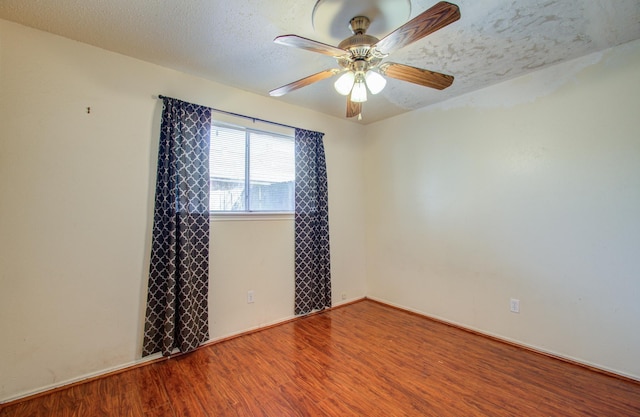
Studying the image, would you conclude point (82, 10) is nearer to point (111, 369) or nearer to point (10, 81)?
point (10, 81)

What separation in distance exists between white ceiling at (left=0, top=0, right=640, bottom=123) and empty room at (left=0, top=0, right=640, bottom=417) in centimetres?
2

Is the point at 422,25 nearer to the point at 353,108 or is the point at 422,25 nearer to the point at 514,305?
the point at 353,108

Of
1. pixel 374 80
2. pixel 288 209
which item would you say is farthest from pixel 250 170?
pixel 374 80

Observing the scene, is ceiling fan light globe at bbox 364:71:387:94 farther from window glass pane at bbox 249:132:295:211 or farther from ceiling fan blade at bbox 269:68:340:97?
window glass pane at bbox 249:132:295:211

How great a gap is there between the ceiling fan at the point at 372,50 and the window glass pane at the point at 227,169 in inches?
44.6

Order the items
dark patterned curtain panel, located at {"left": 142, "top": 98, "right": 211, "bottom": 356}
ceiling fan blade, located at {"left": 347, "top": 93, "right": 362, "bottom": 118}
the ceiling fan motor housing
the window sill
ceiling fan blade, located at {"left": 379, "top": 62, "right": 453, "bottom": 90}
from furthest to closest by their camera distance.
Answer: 1. the window sill
2. dark patterned curtain panel, located at {"left": 142, "top": 98, "right": 211, "bottom": 356}
3. ceiling fan blade, located at {"left": 347, "top": 93, "right": 362, "bottom": 118}
4. ceiling fan blade, located at {"left": 379, "top": 62, "right": 453, "bottom": 90}
5. the ceiling fan motor housing

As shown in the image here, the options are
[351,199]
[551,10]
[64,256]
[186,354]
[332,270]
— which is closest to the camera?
[551,10]

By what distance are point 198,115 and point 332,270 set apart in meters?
2.38

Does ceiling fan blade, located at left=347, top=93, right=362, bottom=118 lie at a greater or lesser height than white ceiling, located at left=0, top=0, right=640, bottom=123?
lesser

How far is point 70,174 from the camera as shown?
2049mm

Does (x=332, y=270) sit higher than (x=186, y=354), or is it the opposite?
(x=332, y=270)

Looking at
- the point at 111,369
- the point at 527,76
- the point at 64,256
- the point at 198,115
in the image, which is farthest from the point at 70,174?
the point at 527,76

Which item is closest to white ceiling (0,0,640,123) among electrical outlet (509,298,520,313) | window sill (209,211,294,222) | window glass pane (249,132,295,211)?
window glass pane (249,132,295,211)

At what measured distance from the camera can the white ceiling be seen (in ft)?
5.65
